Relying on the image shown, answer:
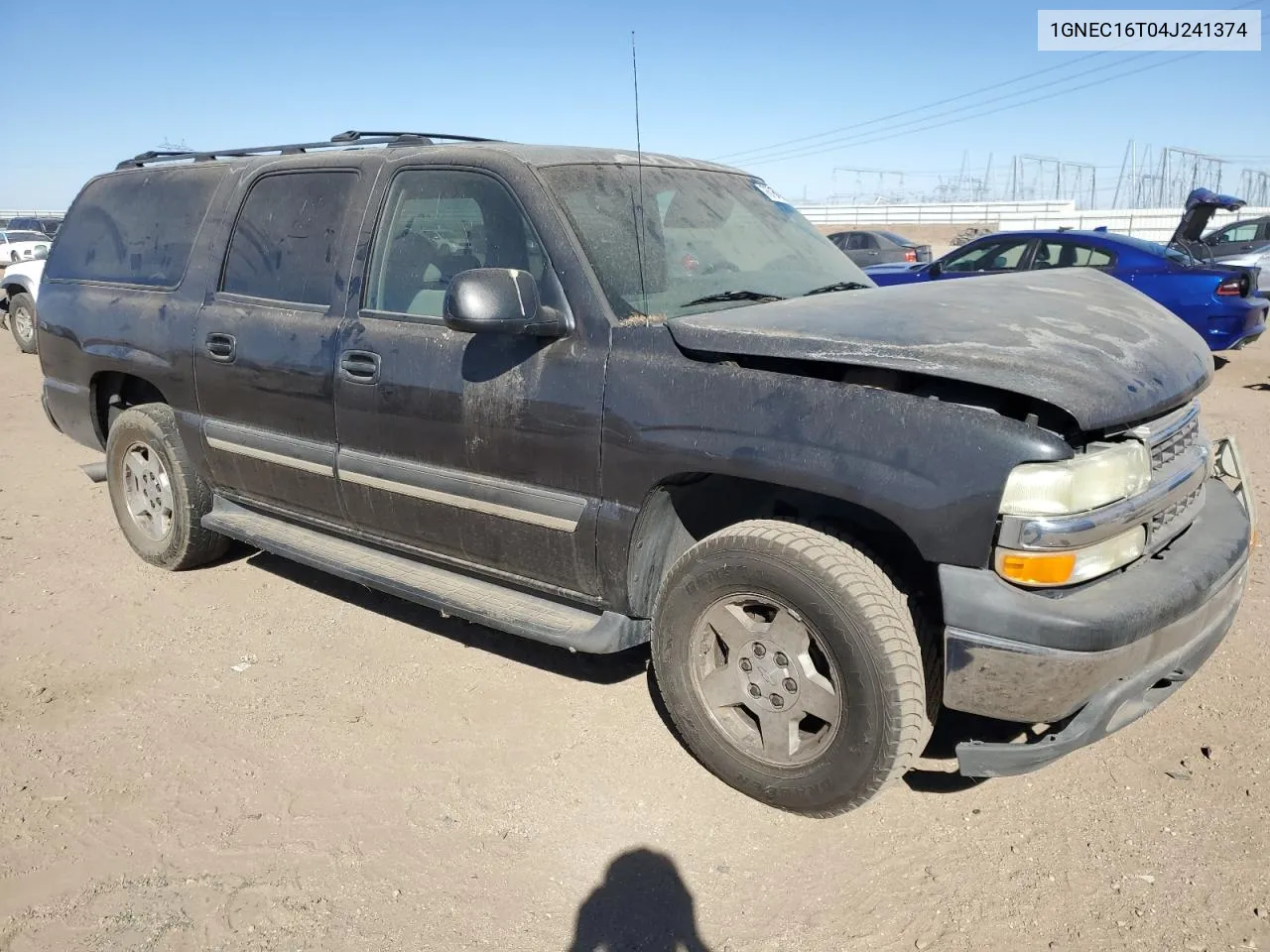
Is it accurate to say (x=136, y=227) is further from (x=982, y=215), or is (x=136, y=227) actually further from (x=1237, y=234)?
(x=982, y=215)

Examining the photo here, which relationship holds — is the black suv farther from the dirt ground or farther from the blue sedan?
the blue sedan

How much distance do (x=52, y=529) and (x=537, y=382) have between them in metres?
3.96

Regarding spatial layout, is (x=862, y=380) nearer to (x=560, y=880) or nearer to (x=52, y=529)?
(x=560, y=880)

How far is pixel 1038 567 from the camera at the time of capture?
7.95 feet

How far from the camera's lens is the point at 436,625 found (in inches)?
169

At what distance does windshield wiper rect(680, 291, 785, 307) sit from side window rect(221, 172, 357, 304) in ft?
4.88

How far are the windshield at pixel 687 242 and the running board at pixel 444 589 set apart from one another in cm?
104

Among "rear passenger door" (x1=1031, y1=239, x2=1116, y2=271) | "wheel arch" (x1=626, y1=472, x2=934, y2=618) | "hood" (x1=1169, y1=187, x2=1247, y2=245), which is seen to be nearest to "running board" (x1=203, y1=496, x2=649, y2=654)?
"wheel arch" (x1=626, y1=472, x2=934, y2=618)

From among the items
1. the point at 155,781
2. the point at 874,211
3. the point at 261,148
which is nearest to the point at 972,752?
the point at 155,781

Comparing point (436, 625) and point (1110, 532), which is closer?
point (1110, 532)

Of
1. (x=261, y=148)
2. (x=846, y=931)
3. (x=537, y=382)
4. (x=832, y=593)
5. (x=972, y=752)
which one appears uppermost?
(x=261, y=148)

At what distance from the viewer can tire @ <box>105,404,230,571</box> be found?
460 centimetres

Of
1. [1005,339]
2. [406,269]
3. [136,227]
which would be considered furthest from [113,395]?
[1005,339]

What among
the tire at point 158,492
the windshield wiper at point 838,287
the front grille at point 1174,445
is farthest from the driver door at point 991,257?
the tire at point 158,492
